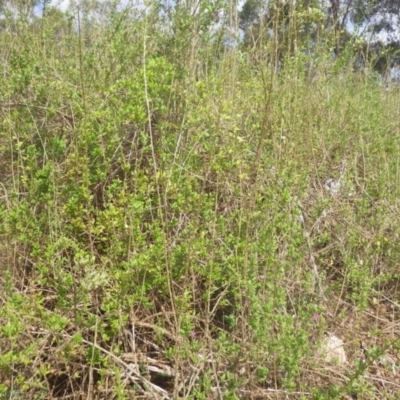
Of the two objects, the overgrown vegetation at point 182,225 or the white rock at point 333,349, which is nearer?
the overgrown vegetation at point 182,225

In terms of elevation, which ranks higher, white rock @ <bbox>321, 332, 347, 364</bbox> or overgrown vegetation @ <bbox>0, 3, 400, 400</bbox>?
overgrown vegetation @ <bbox>0, 3, 400, 400</bbox>

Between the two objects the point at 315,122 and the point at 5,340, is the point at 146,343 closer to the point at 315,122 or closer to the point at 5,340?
the point at 5,340

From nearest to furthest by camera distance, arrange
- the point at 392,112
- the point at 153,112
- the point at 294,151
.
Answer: the point at 153,112 → the point at 294,151 → the point at 392,112

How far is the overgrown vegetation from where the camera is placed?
1.34 meters

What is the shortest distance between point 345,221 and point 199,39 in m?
1.06

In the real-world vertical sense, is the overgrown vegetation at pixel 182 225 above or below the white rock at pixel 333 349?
above

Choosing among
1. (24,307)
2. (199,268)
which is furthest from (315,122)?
(24,307)

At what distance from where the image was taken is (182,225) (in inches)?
69.2

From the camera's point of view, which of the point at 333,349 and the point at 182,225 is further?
the point at 182,225

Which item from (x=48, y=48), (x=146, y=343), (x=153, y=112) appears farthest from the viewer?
(x=48, y=48)

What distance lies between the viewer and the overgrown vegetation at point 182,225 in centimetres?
134

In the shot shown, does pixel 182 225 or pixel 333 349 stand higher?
pixel 182 225

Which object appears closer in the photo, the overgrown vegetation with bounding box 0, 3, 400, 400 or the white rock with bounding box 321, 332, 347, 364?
the overgrown vegetation with bounding box 0, 3, 400, 400

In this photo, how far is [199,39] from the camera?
6.89 ft
